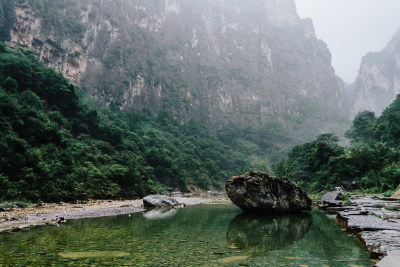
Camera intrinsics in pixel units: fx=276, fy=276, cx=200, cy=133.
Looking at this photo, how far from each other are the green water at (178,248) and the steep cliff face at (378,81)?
188643 millimetres

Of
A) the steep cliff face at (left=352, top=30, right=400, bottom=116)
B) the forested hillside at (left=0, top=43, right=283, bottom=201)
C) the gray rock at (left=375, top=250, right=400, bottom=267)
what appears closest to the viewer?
the gray rock at (left=375, top=250, right=400, bottom=267)

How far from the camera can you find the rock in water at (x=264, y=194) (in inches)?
575

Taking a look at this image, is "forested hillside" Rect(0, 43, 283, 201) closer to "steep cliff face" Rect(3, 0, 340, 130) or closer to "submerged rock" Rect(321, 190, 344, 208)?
"submerged rock" Rect(321, 190, 344, 208)

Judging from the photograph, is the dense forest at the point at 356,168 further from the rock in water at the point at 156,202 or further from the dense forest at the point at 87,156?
the rock in water at the point at 156,202

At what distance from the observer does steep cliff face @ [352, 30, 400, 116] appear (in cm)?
16912

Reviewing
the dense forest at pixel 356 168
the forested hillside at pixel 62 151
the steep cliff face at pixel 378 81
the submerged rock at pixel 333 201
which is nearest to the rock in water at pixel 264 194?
the submerged rock at pixel 333 201

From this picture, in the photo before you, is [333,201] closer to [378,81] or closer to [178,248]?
[178,248]

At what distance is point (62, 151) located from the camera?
22781 millimetres

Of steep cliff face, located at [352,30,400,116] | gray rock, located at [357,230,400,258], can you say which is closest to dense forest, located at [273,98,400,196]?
gray rock, located at [357,230,400,258]

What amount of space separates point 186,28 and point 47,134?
122 metres

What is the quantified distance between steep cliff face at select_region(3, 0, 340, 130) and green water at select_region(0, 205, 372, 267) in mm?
67736

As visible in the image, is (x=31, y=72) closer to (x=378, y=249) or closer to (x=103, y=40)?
(x=378, y=249)

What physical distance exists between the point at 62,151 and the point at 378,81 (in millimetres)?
199087

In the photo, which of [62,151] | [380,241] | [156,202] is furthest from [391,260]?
[62,151]
